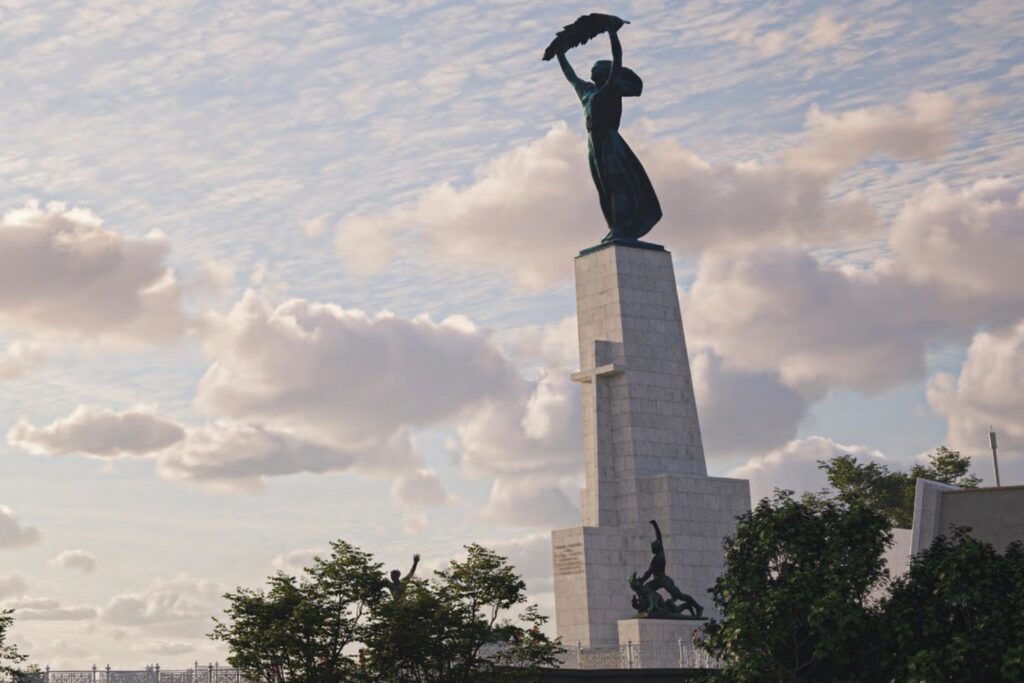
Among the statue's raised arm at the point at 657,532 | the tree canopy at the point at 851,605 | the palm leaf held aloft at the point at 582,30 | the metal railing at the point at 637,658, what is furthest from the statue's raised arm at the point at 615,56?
the tree canopy at the point at 851,605

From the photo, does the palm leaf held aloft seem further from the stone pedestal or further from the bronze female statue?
the stone pedestal

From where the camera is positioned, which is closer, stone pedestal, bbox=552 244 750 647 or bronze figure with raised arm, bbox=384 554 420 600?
bronze figure with raised arm, bbox=384 554 420 600

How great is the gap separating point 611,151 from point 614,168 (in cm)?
68

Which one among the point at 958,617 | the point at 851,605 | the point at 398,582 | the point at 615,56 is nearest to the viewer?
the point at 958,617

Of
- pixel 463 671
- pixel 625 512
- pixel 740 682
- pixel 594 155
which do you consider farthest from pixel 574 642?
pixel 740 682

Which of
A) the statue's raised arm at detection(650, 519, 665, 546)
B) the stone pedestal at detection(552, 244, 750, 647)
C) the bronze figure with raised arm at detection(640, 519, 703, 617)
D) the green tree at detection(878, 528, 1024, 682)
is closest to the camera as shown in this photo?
the green tree at detection(878, 528, 1024, 682)

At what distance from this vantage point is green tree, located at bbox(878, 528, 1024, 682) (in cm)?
3203

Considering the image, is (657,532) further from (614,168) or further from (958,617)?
(958,617)

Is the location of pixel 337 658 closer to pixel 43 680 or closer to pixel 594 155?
pixel 43 680

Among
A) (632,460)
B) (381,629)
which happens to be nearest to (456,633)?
(381,629)

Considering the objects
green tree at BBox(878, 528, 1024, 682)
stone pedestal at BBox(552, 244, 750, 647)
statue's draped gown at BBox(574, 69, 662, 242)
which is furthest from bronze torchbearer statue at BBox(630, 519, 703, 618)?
green tree at BBox(878, 528, 1024, 682)

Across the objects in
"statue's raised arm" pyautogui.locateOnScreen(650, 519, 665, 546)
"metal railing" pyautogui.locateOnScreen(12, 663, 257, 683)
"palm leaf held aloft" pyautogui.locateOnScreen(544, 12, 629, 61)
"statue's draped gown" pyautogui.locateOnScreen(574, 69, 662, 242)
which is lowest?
"metal railing" pyautogui.locateOnScreen(12, 663, 257, 683)

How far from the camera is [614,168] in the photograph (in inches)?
2438

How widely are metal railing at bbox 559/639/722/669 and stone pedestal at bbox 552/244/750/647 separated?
6138mm
